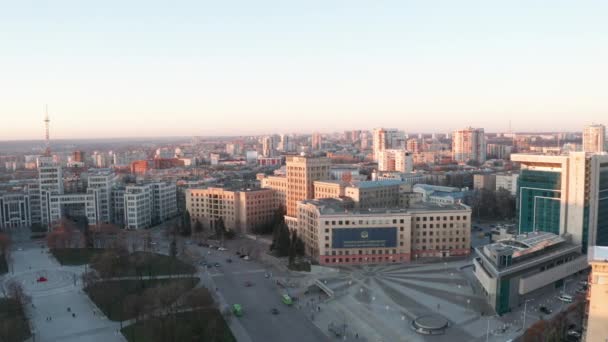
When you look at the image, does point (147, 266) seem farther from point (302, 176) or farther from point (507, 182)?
point (507, 182)

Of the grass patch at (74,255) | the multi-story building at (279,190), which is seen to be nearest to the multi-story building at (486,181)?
the multi-story building at (279,190)

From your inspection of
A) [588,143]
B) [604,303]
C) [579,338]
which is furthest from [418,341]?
[588,143]

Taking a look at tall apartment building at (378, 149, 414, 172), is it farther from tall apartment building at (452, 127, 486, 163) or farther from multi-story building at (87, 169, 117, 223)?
multi-story building at (87, 169, 117, 223)

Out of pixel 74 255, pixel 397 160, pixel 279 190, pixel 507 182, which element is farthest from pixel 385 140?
pixel 74 255

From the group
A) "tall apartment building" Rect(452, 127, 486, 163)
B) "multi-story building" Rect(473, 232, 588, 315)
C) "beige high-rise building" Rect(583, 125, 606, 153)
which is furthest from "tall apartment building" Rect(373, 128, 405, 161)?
"multi-story building" Rect(473, 232, 588, 315)

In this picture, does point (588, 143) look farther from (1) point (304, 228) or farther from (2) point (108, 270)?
(2) point (108, 270)

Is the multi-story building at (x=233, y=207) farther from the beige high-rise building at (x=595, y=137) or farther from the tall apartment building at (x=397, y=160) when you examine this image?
the beige high-rise building at (x=595, y=137)
